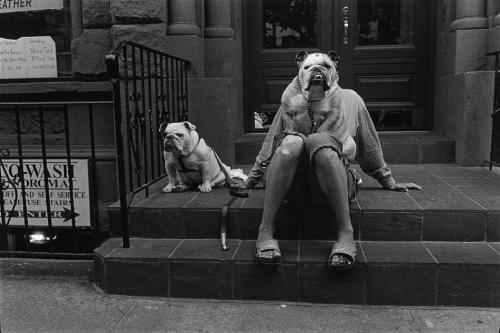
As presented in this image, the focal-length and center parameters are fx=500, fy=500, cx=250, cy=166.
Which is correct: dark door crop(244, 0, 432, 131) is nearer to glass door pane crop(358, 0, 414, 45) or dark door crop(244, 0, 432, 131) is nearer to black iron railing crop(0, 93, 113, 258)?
glass door pane crop(358, 0, 414, 45)

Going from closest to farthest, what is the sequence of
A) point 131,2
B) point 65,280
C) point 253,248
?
point 253,248 → point 65,280 → point 131,2

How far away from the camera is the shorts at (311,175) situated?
3.26m

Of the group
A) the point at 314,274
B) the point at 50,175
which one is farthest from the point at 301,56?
the point at 50,175

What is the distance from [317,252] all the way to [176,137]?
4.67 feet

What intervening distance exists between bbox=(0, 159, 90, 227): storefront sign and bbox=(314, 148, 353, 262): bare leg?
297cm

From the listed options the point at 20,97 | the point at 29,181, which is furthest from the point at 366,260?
the point at 20,97

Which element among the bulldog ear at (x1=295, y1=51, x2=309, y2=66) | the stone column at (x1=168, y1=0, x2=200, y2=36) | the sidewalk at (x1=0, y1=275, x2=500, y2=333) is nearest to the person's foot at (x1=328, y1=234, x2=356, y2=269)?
the sidewalk at (x1=0, y1=275, x2=500, y2=333)

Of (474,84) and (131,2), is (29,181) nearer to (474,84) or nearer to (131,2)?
(131,2)

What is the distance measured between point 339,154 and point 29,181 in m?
3.56

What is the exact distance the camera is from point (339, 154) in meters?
3.28

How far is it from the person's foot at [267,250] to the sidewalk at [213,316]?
315mm

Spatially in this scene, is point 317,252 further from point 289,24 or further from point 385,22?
point 385,22

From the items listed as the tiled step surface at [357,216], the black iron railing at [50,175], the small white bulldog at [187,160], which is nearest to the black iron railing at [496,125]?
the tiled step surface at [357,216]

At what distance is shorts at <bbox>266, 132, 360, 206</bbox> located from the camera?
3256 millimetres
